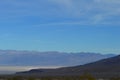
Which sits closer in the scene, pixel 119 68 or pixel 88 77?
pixel 88 77

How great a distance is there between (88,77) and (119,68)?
436ft

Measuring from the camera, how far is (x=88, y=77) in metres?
48.0

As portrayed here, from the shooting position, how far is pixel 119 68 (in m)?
179

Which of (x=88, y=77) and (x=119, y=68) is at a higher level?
(x=119, y=68)
